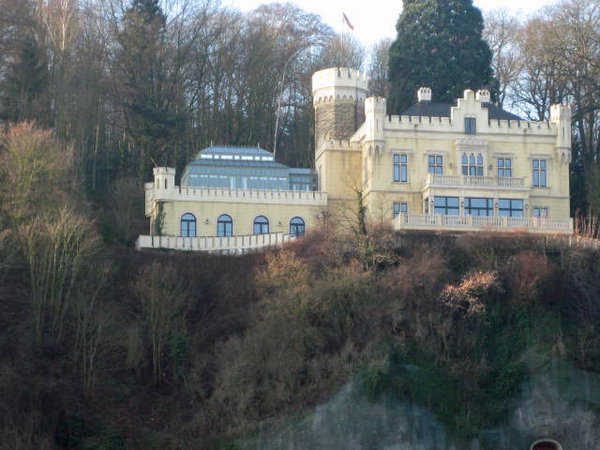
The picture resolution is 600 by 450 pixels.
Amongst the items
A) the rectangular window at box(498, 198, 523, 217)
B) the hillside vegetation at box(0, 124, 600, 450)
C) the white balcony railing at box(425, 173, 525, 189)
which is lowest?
the hillside vegetation at box(0, 124, 600, 450)

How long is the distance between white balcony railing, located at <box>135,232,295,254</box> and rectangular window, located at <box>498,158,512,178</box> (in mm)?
11574

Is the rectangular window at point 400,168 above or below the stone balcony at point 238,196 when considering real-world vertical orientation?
above

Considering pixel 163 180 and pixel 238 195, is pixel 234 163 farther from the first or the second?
pixel 163 180

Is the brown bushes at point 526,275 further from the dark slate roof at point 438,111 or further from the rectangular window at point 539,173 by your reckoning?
the dark slate roof at point 438,111

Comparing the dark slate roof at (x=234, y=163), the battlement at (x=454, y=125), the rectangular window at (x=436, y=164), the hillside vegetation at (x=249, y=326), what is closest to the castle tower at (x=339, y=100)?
the dark slate roof at (x=234, y=163)

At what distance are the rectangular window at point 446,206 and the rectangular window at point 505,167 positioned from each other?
3.62m

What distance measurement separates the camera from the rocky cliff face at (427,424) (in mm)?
42938

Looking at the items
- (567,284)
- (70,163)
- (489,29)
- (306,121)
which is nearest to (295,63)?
(306,121)

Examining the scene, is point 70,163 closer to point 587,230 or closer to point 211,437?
point 211,437

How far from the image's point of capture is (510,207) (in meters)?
56.9

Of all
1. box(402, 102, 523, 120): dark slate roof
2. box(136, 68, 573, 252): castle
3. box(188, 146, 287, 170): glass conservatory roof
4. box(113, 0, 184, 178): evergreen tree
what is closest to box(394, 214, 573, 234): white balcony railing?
box(136, 68, 573, 252): castle

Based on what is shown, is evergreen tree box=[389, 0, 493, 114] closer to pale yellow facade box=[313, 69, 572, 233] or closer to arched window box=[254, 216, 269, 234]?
pale yellow facade box=[313, 69, 572, 233]

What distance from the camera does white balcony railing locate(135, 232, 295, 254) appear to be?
5425 centimetres

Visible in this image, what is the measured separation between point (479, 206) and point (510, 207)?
5.13 feet
